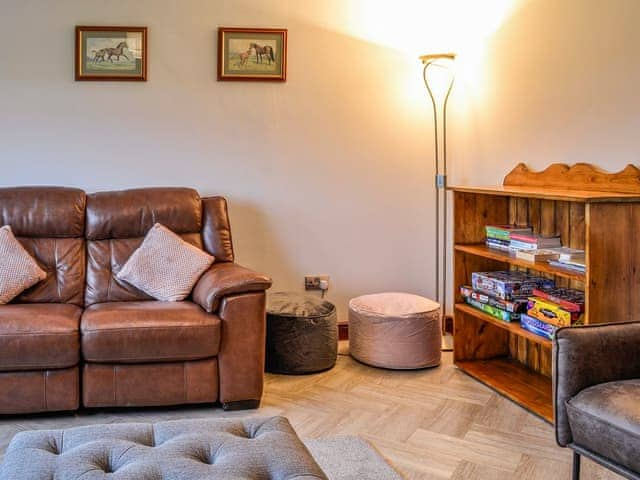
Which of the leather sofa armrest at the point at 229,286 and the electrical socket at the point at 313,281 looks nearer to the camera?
the leather sofa armrest at the point at 229,286

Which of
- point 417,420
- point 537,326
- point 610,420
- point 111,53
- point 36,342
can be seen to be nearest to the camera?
point 610,420

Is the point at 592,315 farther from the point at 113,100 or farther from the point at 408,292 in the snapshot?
the point at 113,100

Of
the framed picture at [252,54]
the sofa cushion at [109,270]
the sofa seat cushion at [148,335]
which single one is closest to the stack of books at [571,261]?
the sofa seat cushion at [148,335]

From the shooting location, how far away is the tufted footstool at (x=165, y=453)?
175 centimetres

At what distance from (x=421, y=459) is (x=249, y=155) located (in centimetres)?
217

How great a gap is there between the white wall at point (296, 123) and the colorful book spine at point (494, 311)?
772 millimetres

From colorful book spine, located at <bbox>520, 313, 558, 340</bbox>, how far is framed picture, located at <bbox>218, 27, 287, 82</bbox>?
194 cm

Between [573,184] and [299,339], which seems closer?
[573,184]

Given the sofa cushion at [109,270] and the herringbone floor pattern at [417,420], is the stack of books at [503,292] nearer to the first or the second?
the herringbone floor pattern at [417,420]

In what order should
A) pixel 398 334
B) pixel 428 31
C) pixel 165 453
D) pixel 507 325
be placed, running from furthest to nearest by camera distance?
pixel 428 31
pixel 398 334
pixel 507 325
pixel 165 453

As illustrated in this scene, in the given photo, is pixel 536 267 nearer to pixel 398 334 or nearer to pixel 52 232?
pixel 398 334

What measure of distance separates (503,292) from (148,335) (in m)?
1.65

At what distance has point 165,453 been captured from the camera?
186cm

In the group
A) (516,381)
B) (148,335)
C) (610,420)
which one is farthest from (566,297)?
(148,335)
